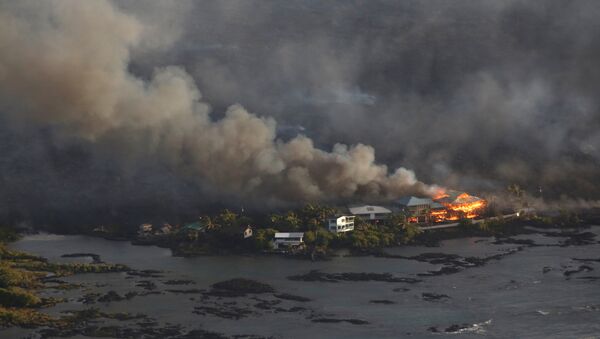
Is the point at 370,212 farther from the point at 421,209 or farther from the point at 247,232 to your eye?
the point at 247,232

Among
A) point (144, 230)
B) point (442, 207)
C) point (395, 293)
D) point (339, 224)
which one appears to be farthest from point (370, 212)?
point (395, 293)

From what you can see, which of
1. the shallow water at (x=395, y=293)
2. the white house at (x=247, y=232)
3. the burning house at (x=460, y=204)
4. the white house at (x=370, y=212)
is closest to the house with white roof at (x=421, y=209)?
the burning house at (x=460, y=204)

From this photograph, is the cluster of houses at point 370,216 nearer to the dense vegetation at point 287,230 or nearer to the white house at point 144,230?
the white house at point 144,230

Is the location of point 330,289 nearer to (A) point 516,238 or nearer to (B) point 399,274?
(B) point 399,274

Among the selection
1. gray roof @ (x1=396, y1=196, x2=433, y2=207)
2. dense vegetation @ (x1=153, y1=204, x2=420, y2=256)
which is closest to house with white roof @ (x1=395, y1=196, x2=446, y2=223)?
gray roof @ (x1=396, y1=196, x2=433, y2=207)

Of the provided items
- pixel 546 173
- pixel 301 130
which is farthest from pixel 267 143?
pixel 546 173

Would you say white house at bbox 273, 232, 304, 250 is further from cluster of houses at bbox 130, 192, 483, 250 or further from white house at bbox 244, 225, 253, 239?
white house at bbox 244, 225, 253, 239

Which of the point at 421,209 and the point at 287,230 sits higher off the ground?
the point at 421,209
